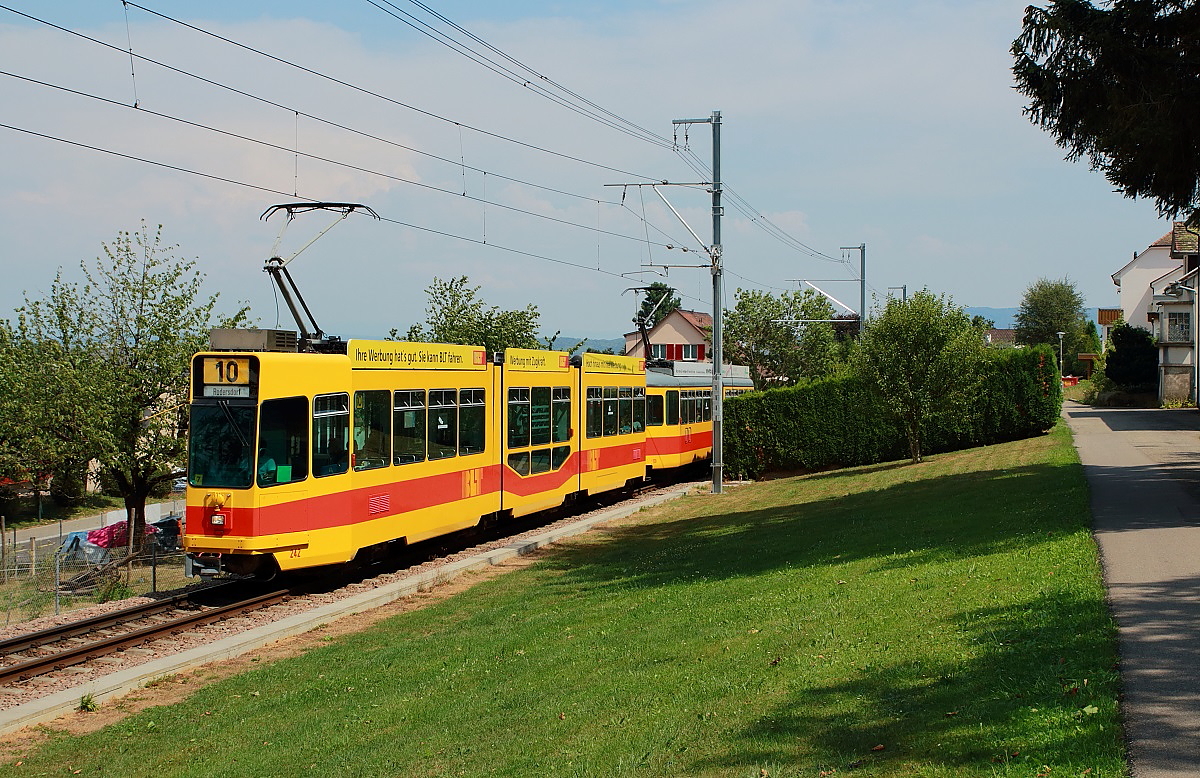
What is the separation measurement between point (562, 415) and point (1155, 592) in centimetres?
1515

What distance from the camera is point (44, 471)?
30969 millimetres

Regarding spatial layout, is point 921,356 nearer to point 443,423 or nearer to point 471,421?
point 471,421

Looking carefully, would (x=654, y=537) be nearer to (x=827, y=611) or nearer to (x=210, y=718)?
(x=827, y=611)

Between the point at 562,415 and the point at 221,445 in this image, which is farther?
the point at 562,415

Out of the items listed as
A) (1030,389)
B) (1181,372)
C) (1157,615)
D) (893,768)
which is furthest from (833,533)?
(1181,372)

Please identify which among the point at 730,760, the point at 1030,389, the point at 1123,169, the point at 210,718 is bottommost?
the point at 210,718

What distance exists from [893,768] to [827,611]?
15.9 feet

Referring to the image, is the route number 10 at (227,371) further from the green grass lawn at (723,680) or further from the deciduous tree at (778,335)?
the deciduous tree at (778,335)

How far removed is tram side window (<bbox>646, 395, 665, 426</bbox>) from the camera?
30.7m

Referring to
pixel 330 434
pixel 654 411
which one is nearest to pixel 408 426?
pixel 330 434

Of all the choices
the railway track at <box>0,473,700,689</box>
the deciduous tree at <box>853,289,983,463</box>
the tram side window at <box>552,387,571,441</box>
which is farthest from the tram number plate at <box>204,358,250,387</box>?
the deciduous tree at <box>853,289,983,463</box>

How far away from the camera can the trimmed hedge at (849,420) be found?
37.6 meters

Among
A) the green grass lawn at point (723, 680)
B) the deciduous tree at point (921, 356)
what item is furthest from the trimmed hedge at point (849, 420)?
the green grass lawn at point (723, 680)

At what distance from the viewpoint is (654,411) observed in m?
31.4
